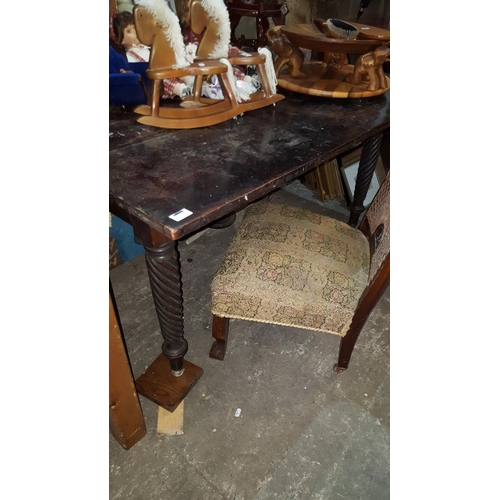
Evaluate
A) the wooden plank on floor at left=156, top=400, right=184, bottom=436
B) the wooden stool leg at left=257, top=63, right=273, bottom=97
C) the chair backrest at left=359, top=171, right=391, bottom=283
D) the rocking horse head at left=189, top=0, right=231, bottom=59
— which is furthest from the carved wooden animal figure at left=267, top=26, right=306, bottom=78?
the wooden plank on floor at left=156, top=400, right=184, bottom=436

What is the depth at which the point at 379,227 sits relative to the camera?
131 centimetres

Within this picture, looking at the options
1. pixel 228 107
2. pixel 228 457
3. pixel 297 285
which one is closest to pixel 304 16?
pixel 228 107

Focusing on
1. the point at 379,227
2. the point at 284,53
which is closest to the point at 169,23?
the point at 284,53

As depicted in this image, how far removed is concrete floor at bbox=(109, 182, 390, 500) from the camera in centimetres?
126

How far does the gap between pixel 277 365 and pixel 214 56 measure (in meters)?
1.26

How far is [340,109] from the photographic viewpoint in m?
1.55

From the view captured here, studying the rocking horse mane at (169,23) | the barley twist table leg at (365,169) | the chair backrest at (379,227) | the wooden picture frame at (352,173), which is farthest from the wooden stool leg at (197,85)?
the wooden picture frame at (352,173)

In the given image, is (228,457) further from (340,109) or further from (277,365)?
A: (340,109)

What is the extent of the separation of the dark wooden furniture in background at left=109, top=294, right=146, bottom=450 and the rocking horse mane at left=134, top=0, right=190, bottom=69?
0.84m

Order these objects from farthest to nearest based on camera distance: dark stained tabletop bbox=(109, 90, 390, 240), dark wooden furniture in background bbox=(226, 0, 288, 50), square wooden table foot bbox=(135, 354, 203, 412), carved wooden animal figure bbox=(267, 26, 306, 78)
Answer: dark wooden furniture in background bbox=(226, 0, 288, 50)
carved wooden animal figure bbox=(267, 26, 306, 78)
square wooden table foot bbox=(135, 354, 203, 412)
dark stained tabletop bbox=(109, 90, 390, 240)

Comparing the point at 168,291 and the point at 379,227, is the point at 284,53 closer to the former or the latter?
the point at 379,227

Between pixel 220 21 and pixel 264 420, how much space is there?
146 cm

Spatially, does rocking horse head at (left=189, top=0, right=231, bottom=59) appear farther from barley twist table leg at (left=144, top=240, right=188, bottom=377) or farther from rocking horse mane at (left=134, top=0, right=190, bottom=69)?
barley twist table leg at (left=144, top=240, right=188, bottom=377)

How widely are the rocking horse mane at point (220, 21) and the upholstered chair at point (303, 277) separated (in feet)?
2.15
